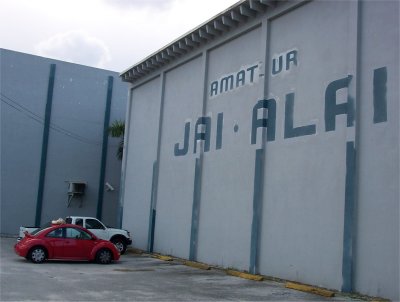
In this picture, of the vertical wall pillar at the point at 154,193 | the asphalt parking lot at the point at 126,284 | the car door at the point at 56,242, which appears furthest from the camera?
the vertical wall pillar at the point at 154,193

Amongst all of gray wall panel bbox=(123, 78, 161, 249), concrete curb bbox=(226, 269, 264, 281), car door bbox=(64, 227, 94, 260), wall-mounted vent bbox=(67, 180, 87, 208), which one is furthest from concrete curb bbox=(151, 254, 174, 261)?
wall-mounted vent bbox=(67, 180, 87, 208)

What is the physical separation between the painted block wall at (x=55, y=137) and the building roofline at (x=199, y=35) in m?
5.57

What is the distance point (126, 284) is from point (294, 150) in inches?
248

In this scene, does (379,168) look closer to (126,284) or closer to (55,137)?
(126,284)

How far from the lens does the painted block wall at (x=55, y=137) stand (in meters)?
30.3

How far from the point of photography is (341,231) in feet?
43.9

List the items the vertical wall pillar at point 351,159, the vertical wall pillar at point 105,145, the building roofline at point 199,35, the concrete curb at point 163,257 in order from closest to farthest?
the vertical wall pillar at point 351,159
the building roofline at point 199,35
the concrete curb at point 163,257
the vertical wall pillar at point 105,145

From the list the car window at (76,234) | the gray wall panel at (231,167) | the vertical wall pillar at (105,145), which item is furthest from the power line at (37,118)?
the car window at (76,234)

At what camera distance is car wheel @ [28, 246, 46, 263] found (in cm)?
1744

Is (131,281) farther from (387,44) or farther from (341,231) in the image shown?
(387,44)

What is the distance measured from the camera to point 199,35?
21.0 m

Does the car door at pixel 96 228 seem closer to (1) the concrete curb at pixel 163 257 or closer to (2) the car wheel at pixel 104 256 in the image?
(1) the concrete curb at pixel 163 257

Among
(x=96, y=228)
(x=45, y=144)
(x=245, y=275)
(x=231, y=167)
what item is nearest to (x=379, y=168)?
(x=245, y=275)

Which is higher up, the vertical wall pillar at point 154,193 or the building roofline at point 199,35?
the building roofline at point 199,35
